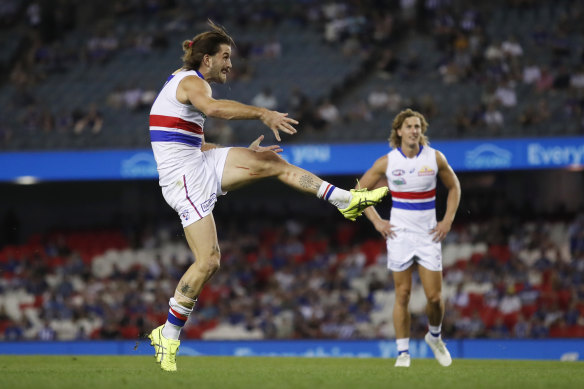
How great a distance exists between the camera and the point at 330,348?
63.6 feet

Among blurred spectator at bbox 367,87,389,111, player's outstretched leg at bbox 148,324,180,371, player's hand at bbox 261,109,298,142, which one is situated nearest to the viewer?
player's hand at bbox 261,109,298,142

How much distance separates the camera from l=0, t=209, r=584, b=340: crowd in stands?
2041 cm

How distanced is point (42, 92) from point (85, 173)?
3967 mm

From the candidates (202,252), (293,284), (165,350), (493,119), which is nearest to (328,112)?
(493,119)

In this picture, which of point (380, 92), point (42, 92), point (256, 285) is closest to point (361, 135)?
point (380, 92)

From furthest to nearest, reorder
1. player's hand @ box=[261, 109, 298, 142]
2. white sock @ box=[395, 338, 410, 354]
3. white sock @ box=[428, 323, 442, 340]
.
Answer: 1. white sock @ box=[428, 323, 442, 340]
2. white sock @ box=[395, 338, 410, 354]
3. player's hand @ box=[261, 109, 298, 142]

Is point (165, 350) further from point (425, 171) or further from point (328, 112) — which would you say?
point (328, 112)

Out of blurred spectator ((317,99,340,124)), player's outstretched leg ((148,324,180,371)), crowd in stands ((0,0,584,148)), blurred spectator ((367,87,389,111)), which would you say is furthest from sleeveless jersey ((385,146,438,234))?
blurred spectator ((367,87,389,111))

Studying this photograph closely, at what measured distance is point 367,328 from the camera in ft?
67.9

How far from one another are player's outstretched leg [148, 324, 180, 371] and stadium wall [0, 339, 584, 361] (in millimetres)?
9501

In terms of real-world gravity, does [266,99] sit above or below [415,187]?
above

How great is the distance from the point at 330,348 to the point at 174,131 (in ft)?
38.3

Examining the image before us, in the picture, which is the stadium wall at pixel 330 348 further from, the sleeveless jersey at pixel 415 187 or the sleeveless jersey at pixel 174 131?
the sleeveless jersey at pixel 174 131

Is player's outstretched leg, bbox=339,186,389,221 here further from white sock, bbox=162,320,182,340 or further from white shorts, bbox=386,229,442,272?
white shorts, bbox=386,229,442,272
